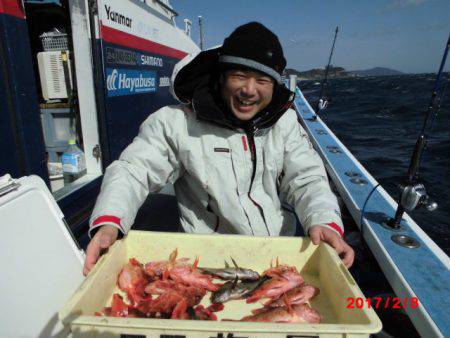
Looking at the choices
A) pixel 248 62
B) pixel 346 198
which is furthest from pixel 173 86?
pixel 346 198

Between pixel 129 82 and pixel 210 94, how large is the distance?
2.09m

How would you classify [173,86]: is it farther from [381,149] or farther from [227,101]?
[381,149]

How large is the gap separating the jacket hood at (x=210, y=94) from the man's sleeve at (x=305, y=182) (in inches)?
6.7

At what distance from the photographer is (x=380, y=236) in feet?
9.32

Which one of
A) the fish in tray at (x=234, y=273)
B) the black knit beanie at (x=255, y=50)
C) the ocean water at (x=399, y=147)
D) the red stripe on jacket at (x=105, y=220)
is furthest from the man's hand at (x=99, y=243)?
the ocean water at (x=399, y=147)

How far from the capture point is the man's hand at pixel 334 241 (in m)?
1.84

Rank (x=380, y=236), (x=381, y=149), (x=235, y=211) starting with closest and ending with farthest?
1. (x=235, y=211)
2. (x=380, y=236)
3. (x=381, y=149)

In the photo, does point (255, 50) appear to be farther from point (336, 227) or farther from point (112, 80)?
point (112, 80)

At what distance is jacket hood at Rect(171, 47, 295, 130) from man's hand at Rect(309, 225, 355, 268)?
0.82 meters

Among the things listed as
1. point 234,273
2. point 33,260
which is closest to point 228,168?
point 234,273

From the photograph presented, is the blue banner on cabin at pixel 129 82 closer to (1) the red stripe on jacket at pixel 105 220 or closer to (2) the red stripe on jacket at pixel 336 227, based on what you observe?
(1) the red stripe on jacket at pixel 105 220

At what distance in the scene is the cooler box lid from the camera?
1.53 m

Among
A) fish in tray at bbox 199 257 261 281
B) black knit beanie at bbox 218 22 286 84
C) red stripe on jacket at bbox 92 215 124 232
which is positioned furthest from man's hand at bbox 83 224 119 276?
black knit beanie at bbox 218 22 286 84

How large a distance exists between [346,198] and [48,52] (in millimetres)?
3695
